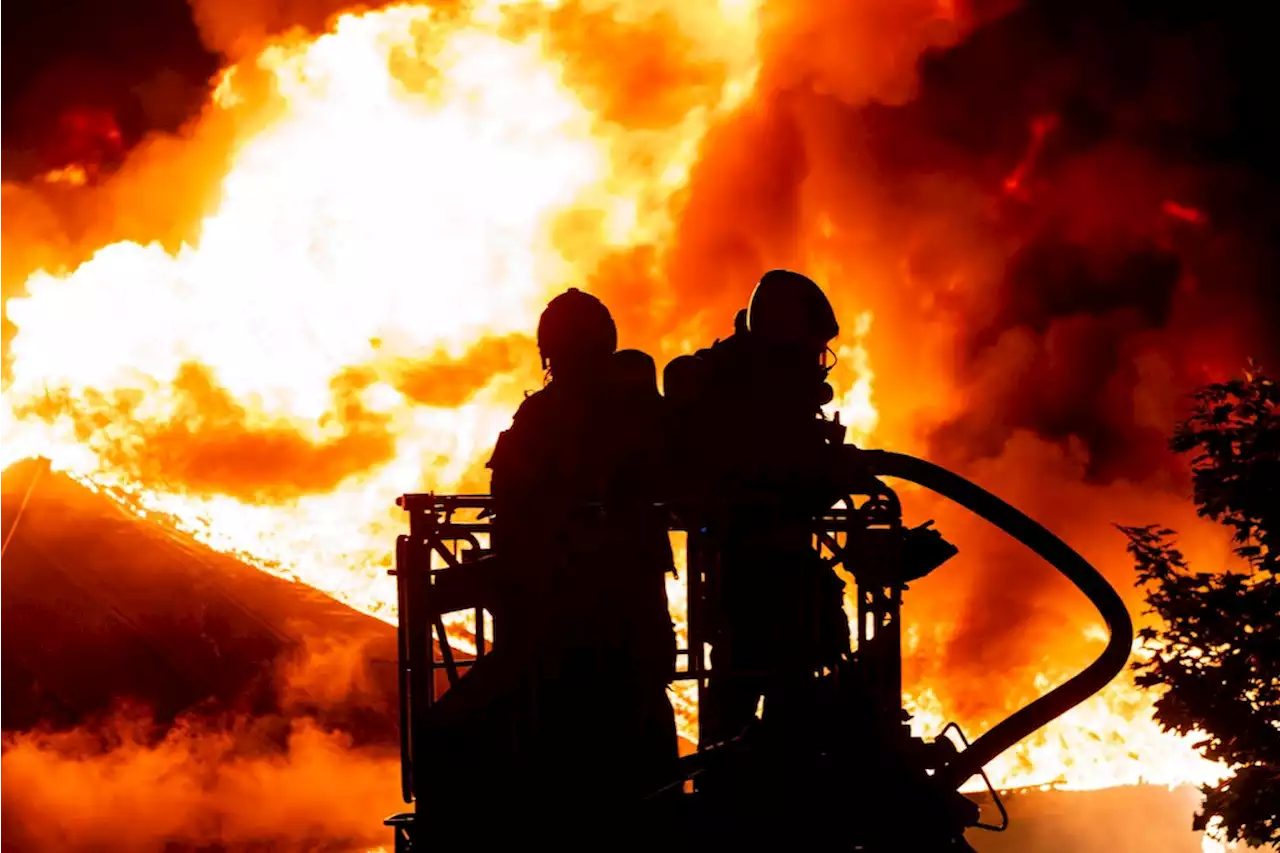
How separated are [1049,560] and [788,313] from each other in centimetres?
358

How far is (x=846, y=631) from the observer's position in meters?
12.8

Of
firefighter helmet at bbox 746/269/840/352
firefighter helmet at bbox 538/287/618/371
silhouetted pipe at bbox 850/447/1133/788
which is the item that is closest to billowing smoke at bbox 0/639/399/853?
silhouetted pipe at bbox 850/447/1133/788

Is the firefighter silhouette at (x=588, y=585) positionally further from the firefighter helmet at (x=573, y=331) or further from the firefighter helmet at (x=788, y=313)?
the firefighter helmet at (x=788, y=313)

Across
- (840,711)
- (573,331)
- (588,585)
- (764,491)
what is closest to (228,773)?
(573,331)

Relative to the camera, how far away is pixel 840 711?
11555 millimetres

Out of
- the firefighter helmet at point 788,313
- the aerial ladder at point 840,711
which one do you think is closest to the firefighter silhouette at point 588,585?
the aerial ladder at point 840,711

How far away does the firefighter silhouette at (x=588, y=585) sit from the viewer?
11.8 meters

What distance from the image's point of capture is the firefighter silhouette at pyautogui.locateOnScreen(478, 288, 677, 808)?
38.8 ft

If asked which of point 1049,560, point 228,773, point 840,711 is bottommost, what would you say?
point 840,711

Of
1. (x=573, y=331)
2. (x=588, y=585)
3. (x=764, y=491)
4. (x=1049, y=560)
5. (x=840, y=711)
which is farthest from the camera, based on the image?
(x=1049, y=560)

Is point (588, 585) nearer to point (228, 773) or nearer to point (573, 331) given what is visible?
point (573, 331)

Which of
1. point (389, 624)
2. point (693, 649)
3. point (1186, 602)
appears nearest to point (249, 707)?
point (389, 624)

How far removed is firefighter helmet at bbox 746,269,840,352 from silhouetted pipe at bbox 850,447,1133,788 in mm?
1434

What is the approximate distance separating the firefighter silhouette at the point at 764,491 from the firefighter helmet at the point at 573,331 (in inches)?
49.3
